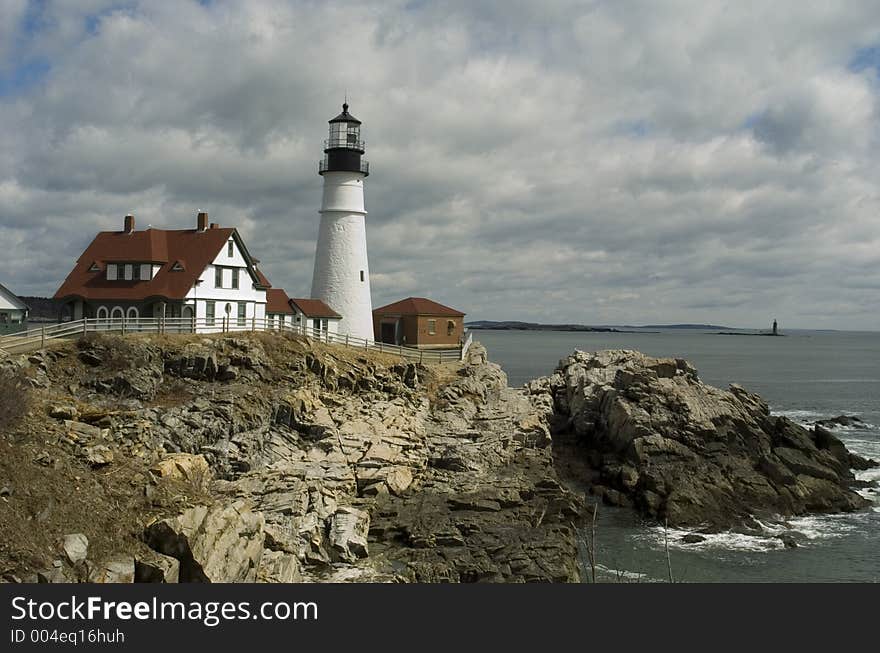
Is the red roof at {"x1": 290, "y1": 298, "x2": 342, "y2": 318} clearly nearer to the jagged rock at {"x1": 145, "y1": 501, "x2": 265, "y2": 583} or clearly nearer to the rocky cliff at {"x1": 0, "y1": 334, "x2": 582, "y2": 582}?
the rocky cliff at {"x1": 0, "y1": 334, "x2": 582, "y2": 582}

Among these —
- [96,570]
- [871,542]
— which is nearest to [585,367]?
[871,542]

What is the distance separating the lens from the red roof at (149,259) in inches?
1275

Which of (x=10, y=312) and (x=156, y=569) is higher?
(x=10, y=312)

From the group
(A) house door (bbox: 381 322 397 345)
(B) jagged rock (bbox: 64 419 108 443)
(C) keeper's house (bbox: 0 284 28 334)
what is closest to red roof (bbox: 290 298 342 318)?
(A) house door (bbox: 381 322 397 345)

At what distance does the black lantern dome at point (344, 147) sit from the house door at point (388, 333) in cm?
887

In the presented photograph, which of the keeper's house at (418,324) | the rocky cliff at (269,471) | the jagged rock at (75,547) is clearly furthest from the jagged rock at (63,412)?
the keeper's house at (418,324)

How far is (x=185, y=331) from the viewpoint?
100ft

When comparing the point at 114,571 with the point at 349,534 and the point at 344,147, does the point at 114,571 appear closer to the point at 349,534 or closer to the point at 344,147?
the point at 349,534

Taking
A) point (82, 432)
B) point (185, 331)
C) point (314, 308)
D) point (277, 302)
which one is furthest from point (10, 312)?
point (82, 432)

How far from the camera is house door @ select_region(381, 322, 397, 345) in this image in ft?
141

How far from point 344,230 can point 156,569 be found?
83.7 feet

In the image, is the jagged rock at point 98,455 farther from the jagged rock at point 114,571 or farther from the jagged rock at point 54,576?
the jagged rock at point 54,576

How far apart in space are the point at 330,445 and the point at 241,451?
309 centimetres

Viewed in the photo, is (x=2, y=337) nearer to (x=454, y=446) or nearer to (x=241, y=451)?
(x=241, y=451)
